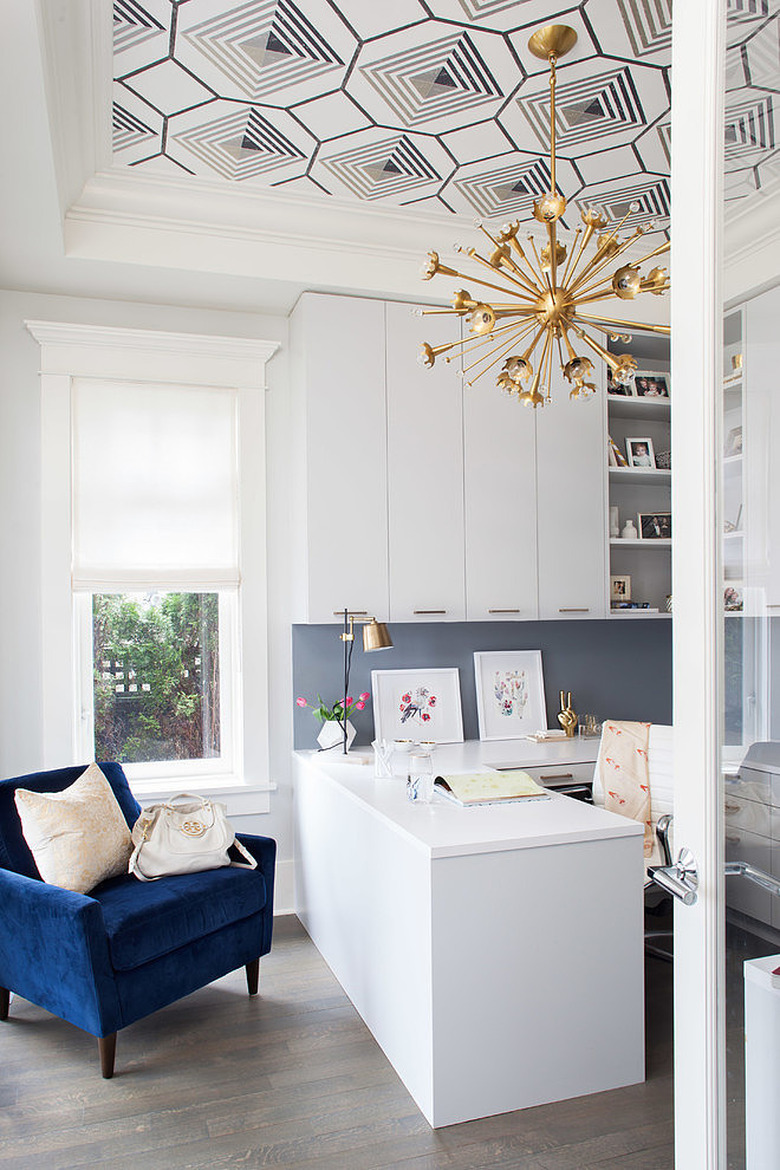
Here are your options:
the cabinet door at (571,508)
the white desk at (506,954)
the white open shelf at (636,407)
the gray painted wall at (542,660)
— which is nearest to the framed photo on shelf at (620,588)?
the gray painted wall at (542,660)

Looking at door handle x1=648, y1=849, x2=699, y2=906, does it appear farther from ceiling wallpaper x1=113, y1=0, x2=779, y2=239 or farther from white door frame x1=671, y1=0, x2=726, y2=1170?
ceiling wallpaper x1=113, y1=0, x2=779, y2=239

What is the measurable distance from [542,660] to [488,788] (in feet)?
4.96

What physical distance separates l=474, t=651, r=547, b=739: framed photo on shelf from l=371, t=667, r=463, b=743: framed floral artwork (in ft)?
0.41

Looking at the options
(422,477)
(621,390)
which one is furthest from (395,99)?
(621,390)

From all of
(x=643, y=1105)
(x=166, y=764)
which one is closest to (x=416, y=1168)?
(x=643, y=1105)

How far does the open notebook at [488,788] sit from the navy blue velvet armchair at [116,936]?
78 cm

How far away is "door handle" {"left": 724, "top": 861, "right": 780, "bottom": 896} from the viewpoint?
1.09 meters

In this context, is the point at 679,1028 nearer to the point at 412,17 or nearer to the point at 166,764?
the point at 412,17

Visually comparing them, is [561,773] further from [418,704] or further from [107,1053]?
[107,1053]

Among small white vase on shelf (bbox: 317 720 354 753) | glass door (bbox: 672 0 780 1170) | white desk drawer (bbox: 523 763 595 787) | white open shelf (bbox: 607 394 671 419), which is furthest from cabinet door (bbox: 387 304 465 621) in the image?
glass door (bbox: 672 0 780 1170)

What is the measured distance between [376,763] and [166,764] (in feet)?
3.71

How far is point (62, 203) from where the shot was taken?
308cm

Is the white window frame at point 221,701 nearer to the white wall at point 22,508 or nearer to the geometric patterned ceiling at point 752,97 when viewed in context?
the white wall at point 22,508

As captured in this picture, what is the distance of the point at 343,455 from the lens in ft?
12.2
